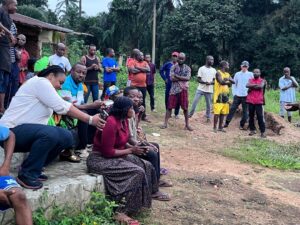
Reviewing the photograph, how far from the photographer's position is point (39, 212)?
3867 mm

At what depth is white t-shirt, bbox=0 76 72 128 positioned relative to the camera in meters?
4.01

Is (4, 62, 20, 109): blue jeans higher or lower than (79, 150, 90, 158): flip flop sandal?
higher

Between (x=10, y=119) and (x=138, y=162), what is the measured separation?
1502 mm

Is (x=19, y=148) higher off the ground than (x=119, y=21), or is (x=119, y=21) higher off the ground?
(x=119, y=21)

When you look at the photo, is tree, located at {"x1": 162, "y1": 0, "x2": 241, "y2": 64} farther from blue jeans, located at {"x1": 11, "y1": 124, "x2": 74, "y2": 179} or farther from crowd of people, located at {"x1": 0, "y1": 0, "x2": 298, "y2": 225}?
blue jeans, located at {"x1": 11, "y1": 124, "x2": 74, "y2": 179}

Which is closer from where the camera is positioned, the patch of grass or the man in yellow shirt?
the patch of grass

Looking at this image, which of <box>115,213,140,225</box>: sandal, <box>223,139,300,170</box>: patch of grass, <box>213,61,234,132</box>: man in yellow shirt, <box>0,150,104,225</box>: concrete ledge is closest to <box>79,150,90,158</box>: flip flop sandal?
<box>0,150,104,225</box>: concrete ledge

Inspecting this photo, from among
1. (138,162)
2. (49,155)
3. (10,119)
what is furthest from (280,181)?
(10,119)

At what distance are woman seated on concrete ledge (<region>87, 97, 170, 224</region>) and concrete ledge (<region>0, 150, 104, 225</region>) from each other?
142 mm

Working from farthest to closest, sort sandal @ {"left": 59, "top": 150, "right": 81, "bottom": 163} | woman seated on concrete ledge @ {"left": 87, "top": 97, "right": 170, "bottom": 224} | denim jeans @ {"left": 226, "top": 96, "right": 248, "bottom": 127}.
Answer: denim jeans @ {"left": 226, "top": 96, "right": 248, "bottom": 127}
sandal @ {"left": 59, "top": 150, "right": 81, "bottom": 163}
woman seated on concrete ledge @ {"left": 87, "top": 97, "right": 170, "bottom": 224}

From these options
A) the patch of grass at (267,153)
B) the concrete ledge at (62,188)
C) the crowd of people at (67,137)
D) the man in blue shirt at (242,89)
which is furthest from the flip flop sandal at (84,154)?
the man in blue shirt at (242,89)

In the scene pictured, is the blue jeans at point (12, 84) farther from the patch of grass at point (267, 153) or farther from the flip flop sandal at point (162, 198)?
the patch of grass at point (267, 153)

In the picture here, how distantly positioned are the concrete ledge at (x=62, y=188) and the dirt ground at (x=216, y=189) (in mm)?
721

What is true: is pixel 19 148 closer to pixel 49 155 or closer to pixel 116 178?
pixel 49 155
